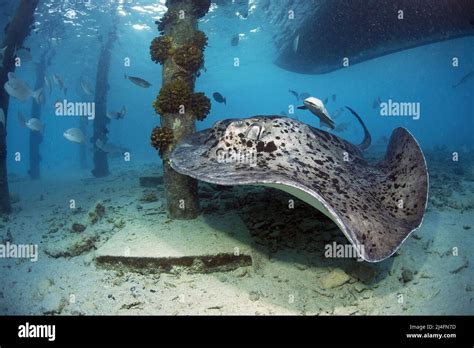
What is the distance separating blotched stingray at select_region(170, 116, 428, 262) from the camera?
298cm

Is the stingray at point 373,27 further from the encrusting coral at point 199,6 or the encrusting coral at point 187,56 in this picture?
the encrusting coral at point 187,56

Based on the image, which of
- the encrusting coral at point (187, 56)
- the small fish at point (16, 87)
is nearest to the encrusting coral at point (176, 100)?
the encrusting coral at point (187, 56)

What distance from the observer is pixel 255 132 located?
13.2 feet

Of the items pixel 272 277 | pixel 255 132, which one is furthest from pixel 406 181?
pixel 272 277

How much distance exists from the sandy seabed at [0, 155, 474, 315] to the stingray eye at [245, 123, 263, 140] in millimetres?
1620

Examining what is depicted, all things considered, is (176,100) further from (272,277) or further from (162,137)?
(272,277)

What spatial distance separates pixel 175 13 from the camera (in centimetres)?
593

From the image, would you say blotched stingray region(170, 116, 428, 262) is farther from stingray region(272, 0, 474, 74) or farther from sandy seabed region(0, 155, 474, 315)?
stingray region(272, 0, 474, 74)

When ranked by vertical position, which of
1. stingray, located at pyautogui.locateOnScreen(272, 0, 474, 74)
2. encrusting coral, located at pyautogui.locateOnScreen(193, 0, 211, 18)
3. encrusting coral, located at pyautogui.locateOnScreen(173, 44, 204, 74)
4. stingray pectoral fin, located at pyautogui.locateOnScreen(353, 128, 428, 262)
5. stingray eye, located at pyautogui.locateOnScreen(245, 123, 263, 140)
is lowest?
stingray pectoral fin, located at pyautogui.locateOnScreen(353, 128, 428, 262)

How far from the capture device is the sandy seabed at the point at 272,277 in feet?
12.1

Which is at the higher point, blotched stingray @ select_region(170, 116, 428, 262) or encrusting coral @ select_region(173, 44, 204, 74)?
encrusting coral @ select_region(173, 44, 204, 74)

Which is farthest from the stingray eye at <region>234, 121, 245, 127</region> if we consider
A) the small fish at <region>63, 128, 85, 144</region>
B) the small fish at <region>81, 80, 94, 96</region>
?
the small fish at <region>81, 80, 94, 96</region>

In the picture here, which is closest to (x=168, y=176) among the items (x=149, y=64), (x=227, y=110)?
(x=149, y=64)

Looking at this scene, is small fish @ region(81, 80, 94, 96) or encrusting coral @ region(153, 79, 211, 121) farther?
small fish @ region(81, 80, 94, 96)
